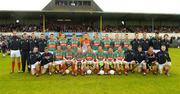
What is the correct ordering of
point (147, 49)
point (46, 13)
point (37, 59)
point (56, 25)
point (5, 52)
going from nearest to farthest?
1. point (37, 59)
2. point (147, 49)
3. point (5, 52)
4. point (46, 13)
5. point (56, 25)

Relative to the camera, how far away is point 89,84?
37.9ft

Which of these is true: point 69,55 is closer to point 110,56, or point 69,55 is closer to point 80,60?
point 80,60

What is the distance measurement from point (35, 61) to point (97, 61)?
2.62 meters

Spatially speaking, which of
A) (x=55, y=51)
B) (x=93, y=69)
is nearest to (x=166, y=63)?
(x=93, y=69)

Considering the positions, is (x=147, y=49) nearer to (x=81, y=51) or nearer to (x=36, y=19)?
(x=81, y=51)

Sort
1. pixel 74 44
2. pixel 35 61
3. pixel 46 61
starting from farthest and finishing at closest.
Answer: pixel 74 44
pixel 46 61
pixel 35 61

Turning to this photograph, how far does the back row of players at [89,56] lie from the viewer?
1366 cm

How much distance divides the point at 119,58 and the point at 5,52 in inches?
580

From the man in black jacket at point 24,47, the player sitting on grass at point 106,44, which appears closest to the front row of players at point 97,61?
the player sitting on grass at point 106,44

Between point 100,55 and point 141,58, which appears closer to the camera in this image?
point 100,55

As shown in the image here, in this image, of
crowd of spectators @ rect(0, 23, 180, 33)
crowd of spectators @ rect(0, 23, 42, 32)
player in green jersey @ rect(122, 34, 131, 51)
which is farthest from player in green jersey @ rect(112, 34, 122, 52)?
crowd of spectators @ rect(0, 23, 42, 32)

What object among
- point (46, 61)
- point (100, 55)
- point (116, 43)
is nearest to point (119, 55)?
point (116, 43)

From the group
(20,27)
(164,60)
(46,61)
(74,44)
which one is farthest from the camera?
(20,27)

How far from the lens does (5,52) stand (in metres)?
26.2
